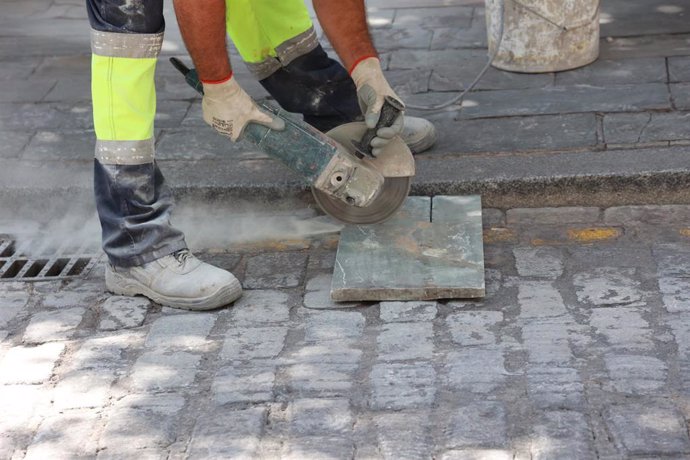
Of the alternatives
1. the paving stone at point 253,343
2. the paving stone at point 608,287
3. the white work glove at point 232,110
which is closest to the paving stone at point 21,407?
the paving stone at point 253,343

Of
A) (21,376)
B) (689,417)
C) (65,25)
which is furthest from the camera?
(65,25)

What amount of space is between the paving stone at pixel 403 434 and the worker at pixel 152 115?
91cm

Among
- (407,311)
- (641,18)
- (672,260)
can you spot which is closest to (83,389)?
(407,311)

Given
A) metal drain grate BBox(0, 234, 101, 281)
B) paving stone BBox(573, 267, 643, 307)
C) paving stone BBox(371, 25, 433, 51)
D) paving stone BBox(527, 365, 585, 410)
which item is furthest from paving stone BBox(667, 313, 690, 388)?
paving stone BBox(371, 25, 433, 51)

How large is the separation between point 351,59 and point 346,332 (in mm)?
916

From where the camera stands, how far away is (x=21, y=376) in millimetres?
3232

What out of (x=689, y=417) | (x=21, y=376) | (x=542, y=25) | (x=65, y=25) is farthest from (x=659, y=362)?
(x=65, y=25)

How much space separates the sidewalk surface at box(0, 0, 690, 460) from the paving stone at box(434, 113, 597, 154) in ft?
0.04

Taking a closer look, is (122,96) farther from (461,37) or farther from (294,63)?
(461,37)

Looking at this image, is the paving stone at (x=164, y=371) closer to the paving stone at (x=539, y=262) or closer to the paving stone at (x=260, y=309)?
the paving stone at (x=260, y=309)

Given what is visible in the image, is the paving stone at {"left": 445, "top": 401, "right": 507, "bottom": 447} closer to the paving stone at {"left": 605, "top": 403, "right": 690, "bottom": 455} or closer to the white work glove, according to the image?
the paving stone at {"left": 605, "top": 403, "right": 690, "bottom": 455}

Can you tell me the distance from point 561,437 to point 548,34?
277 cm

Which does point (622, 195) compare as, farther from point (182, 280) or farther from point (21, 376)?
point (21, 376)

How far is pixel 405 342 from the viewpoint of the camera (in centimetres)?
325
